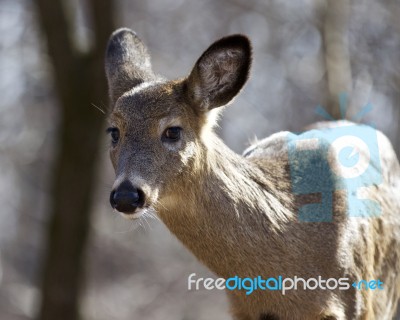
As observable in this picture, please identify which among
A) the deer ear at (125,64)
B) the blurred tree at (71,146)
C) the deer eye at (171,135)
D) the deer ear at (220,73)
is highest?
the blurred tree at (71,146)

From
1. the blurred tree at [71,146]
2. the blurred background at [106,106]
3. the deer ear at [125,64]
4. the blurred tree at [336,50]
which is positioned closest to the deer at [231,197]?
the deer ear at [125,64]

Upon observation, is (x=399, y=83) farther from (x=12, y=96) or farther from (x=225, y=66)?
(x=12, y=96)

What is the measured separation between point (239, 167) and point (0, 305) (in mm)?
14894

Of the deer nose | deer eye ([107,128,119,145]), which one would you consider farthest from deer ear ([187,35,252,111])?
the deer nose

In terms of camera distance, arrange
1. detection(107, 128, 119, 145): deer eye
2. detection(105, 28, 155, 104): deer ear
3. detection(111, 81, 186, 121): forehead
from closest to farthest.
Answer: detection(111, 81, 186, 121): forehead
detection(107, 128, 119, 145): deer eye
detection(105, 28, 155, 104): deer ear

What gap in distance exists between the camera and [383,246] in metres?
5.91

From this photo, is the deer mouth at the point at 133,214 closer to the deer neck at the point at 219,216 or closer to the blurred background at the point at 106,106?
the deer neck at the point at 219,216

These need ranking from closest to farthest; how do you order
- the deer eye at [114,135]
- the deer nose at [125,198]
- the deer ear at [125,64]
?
the deer nose at [125,198] < the deer eye at [114,135] < the deer ear at [125,64]

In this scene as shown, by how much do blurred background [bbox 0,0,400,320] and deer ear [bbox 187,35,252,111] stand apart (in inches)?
21.4

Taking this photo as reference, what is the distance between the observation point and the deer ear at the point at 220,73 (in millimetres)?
5281

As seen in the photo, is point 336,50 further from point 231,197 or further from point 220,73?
point 231,197

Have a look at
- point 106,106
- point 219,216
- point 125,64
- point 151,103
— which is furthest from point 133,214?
point 106,106

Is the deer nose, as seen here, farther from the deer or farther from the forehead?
the forehead

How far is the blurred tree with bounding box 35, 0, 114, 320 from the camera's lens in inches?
455
